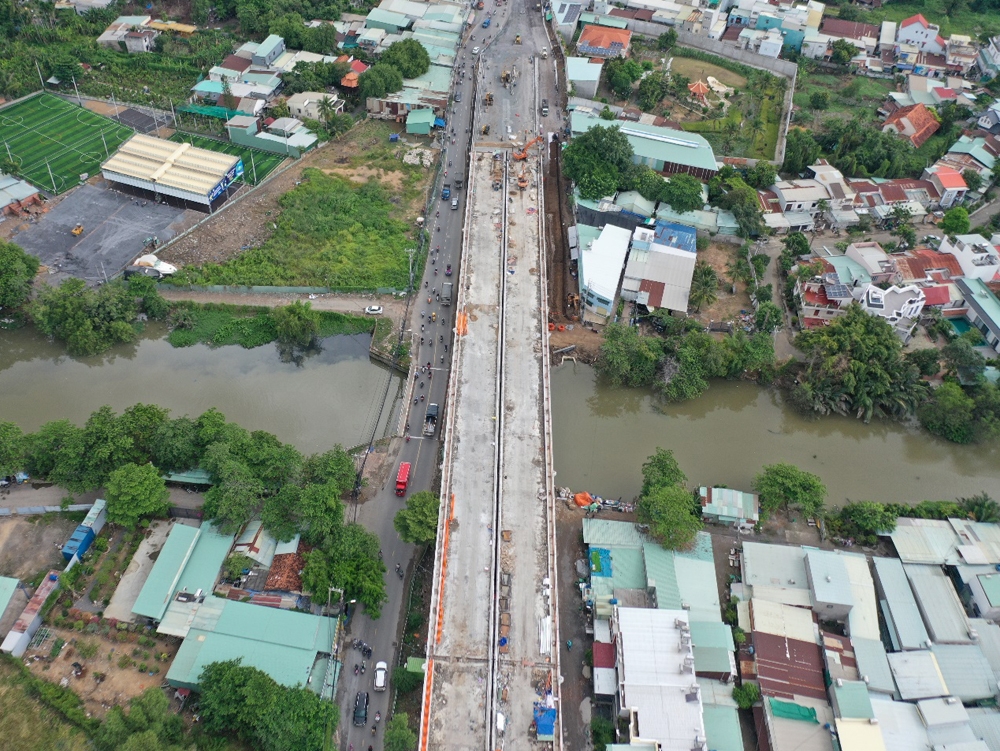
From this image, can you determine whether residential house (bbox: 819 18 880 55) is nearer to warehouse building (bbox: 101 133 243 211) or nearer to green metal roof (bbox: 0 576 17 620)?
warehouse building (bbox: 101 133 243 211)

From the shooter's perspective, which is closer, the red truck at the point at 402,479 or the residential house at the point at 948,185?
the red truck at the point at 402,479

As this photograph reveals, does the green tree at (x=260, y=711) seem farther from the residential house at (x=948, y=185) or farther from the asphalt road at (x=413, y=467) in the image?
the residential house at (x=948, y=185)

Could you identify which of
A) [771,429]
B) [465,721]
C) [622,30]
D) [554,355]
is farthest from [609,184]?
[465,721]

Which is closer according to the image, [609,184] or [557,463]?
[557,463]

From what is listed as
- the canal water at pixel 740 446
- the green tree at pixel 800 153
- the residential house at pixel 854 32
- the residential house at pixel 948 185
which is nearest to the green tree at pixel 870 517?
the canal water at pixel 740 446

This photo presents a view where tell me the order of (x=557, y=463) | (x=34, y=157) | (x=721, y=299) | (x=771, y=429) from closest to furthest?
1. (x=557, y=463)
2. (x=771, y=429)
3. (x=721, y=299)
4. (x=34, y=157)

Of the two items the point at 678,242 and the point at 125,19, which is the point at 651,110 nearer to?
the point at 678,242

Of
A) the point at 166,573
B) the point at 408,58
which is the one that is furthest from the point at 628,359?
the point at 408,58
